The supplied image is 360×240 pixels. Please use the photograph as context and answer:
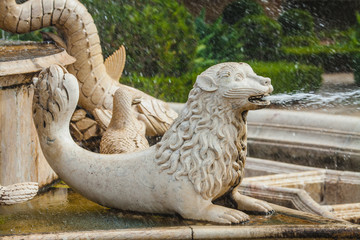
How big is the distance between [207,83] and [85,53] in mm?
1646

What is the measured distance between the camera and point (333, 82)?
36.6 ft

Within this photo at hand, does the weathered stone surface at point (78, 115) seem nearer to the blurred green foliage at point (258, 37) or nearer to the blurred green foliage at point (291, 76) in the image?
the blurred green foliage at point (291, 76)

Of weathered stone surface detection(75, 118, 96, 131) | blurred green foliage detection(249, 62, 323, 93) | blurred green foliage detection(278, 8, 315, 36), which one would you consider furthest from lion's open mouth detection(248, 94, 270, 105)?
blurred green foliage detection(278, 8, 315, 36)

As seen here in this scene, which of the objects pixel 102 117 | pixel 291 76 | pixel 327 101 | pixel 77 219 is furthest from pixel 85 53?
pixel 291 76

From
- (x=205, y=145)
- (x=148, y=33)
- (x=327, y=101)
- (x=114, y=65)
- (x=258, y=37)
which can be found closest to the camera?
(x=205, y=145)

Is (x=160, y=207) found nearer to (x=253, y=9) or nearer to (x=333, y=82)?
(x=333, y=82)

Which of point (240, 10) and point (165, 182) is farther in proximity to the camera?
point (240, 10)

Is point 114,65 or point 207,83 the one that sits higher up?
point 207,83

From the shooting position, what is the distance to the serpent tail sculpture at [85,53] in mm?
4379

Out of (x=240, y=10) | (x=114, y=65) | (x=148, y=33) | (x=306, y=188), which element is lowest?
(x=240, y=10)

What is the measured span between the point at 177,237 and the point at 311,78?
7.97 metres

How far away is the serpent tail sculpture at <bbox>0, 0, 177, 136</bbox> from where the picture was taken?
4.38 m

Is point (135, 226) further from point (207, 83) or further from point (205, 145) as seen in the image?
point (207, 83)

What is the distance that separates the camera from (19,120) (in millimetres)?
3760
